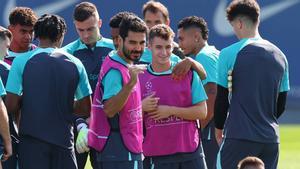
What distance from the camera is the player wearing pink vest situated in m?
8.54

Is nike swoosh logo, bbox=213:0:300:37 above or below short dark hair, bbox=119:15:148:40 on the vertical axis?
below

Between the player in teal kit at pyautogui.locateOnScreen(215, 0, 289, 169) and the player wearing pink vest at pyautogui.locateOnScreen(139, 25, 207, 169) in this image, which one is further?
the player wearing pink vest at pyautogui.locateOnScreen(139, 25, 207, 169)

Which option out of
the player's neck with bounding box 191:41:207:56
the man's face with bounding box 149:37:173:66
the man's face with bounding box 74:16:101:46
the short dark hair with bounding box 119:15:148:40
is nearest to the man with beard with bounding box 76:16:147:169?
the short dark hair with bounding box 119:15:148:40

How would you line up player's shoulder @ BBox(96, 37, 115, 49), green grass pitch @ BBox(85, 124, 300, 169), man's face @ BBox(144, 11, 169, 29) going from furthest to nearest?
green grass pitch @ BBox(85, 124, 300, 169), man's face @ BBox(144, 11, 169, 29), player's shoulder @ BBox(96, 37, 115, 49)

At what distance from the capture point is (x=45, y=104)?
8.44 m

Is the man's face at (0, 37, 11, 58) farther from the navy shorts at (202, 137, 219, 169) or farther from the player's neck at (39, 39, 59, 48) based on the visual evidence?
the navy shorts at (202, 137, 219, 169)

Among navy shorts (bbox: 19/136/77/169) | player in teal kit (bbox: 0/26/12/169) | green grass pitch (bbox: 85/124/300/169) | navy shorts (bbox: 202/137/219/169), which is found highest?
player in teal kit (bbox: 0/26/12/169)

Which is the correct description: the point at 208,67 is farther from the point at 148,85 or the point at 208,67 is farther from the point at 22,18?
the point at 22,18

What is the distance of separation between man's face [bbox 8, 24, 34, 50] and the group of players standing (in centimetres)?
59

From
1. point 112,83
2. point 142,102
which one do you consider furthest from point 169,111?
point 112,83

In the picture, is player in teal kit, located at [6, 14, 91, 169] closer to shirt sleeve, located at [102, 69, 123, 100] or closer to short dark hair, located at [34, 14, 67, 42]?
short dark hair, located at [34, 14, 67, 42]

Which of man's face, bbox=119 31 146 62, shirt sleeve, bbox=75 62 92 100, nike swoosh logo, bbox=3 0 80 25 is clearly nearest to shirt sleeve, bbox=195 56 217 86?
shirt sleeve, bbox=75 62 92 100

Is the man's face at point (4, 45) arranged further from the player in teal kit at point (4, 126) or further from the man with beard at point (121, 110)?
the man with beard at point (121, 110)

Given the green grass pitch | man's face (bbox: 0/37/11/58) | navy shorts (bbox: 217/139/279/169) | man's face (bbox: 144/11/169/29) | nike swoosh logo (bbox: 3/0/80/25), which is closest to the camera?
navy shorts (bbox: 217/139/279/169)
